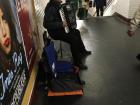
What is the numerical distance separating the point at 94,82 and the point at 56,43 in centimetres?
109

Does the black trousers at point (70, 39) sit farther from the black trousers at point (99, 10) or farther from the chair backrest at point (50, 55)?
the black trousers at point (99, 10)

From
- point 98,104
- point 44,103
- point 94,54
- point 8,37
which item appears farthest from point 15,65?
point 94,54

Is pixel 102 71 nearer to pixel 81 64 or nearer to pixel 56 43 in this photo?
pixel 81 64

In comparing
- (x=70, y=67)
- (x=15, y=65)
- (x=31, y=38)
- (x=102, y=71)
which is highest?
(x=15, y=65)

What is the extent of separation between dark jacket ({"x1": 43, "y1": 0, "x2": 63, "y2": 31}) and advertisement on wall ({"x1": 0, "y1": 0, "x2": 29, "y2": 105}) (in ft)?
4.01

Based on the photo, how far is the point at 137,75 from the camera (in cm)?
408

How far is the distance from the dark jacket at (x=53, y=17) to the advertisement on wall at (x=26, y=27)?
49 cm

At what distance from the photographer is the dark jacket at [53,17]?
426cm

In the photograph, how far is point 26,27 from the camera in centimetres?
360

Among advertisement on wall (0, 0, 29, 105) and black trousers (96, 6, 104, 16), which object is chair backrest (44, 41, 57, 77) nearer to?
advertisement on wall (0, 0, 29, 105)

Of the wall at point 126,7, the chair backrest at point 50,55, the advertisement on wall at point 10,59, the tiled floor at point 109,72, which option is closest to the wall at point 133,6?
the wall at point 126,7

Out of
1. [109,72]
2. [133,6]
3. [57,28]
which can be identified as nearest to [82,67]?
[109,72]

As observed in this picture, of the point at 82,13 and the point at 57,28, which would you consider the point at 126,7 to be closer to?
the point at 82,13

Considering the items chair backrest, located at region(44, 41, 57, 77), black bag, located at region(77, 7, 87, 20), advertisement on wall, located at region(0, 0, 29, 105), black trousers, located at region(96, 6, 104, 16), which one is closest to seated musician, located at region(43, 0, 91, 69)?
chair backrest, located at region(44, 41, 57, 77)
